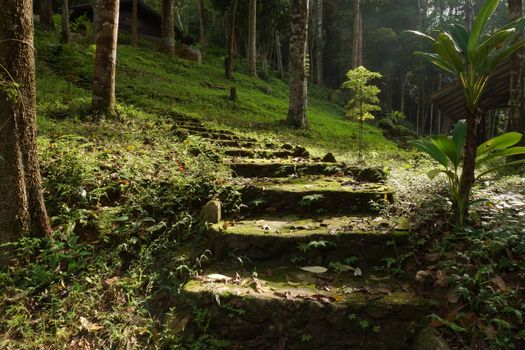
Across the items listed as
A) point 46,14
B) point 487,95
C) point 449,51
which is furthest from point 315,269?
point 46,14

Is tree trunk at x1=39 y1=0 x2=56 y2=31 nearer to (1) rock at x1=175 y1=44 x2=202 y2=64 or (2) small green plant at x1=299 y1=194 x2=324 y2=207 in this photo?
(1) rock at x1=175 y1=44 x2=202 y2=64

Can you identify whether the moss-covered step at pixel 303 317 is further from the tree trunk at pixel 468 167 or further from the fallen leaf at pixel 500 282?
the tree trunk at pixel 468 167

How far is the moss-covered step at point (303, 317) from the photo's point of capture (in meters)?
3.05

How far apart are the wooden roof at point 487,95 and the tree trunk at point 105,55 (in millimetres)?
10010

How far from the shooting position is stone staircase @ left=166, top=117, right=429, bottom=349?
3.09 m

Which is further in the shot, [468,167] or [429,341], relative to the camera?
[468,167]

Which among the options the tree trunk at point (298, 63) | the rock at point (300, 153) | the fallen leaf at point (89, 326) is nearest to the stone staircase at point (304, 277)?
the fallen leaf at point (89, 326)

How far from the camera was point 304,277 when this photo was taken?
365 centimetres

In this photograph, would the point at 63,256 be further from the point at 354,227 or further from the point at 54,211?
→ the point at 354,227

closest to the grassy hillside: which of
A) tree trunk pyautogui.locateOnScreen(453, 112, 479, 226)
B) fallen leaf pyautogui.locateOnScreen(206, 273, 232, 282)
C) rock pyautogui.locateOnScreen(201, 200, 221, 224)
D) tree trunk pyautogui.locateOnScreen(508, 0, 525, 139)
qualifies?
tree trunk pyautogui.locateOnScreen(508, 0, 525, 139)

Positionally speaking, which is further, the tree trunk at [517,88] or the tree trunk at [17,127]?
the tree trunk at [517,88]

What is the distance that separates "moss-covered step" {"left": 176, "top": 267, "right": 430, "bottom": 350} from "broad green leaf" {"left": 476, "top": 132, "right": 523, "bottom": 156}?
1.66 m

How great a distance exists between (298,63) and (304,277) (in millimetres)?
10395

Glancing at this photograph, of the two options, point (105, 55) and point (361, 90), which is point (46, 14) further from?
point (361, 90)
